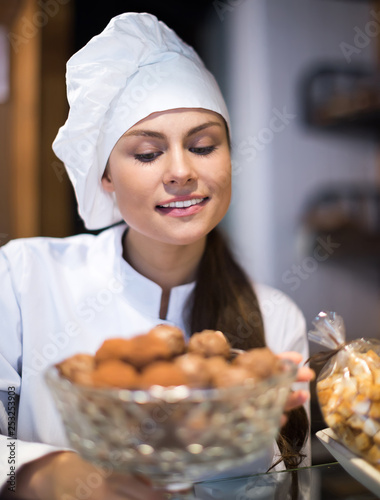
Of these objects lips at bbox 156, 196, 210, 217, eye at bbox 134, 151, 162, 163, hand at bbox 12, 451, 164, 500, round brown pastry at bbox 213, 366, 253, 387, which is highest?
eye at bbox 134, 151, 162, 163

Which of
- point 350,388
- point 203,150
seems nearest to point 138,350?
point 350,388

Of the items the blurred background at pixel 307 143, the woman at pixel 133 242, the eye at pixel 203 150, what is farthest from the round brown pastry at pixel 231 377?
the blurred background at pixel 307 143

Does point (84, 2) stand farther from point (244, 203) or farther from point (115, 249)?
point (244, 203)

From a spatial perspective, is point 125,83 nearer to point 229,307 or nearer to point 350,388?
point 229,307

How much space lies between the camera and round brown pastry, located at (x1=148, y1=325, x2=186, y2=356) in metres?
0.47

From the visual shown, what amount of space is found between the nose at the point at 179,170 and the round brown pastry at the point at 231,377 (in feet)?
1.09

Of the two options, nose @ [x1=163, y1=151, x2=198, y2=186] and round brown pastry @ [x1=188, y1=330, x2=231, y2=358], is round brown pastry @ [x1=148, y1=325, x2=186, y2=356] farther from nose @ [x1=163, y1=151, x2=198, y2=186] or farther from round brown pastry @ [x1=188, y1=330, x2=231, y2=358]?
nose @ [x1=163, y1=151, x2=198, y2=186]

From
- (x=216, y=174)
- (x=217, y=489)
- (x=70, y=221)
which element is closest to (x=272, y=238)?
(x=70, y=221)

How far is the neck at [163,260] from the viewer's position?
884 millimetres

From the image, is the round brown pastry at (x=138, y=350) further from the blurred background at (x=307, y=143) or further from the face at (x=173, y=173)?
the blurred background at (x=307, y=143)

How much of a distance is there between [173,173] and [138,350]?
31 cm

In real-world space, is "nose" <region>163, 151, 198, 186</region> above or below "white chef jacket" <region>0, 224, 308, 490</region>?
above

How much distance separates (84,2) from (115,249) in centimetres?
76

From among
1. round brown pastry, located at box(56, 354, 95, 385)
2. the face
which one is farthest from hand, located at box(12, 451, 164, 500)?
the face
